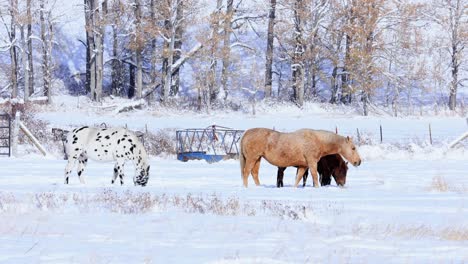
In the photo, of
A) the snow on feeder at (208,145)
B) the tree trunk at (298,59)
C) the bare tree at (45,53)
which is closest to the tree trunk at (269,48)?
the tree trunk at (298,59)

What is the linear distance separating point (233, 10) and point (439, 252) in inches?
1687

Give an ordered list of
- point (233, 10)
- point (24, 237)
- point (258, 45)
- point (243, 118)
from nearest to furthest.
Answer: point (24, 237), point (243, 118), point (233, 10), point (258, 45)

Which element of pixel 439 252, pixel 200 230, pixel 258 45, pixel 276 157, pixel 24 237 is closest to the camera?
pixel 439 252

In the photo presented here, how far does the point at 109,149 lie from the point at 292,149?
13.9 feet

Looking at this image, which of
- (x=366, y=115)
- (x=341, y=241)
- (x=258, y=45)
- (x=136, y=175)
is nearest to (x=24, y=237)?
(x=341, y=241)

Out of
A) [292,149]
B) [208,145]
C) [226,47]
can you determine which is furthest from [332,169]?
[226,47]

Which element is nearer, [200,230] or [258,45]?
[200,230]

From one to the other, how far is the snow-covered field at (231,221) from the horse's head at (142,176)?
0.72 feet

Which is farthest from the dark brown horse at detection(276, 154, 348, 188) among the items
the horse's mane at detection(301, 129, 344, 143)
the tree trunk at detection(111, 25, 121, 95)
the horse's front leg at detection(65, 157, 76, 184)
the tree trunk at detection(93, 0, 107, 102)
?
the tree trunk at detection(111, 25, 121, 95)

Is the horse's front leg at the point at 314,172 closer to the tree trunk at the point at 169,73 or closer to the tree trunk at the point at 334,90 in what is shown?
the tree trunk at the point at 169,73

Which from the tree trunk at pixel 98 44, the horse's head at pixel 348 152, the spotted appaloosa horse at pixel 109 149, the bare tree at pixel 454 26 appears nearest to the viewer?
the spotted appaloosa horse at pixel 109 149

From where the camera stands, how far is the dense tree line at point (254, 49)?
161 feet

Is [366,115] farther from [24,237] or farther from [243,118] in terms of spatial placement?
[24,237]

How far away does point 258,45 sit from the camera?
199ft
